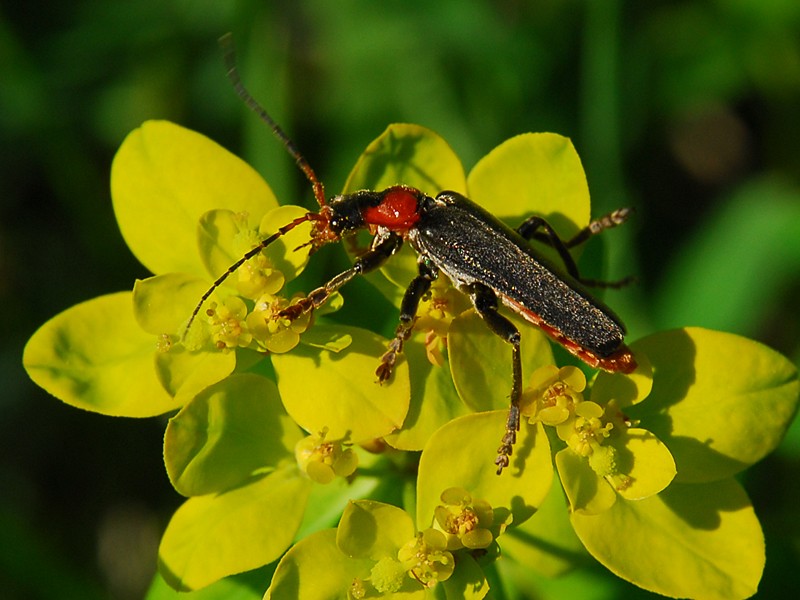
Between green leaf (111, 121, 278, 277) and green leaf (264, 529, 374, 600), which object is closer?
green leaf (264, 529, 374, 600)

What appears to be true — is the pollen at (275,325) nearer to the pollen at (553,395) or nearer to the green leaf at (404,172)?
the green leaf at (404,172)

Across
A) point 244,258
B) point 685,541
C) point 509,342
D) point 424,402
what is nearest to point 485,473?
point 424,402

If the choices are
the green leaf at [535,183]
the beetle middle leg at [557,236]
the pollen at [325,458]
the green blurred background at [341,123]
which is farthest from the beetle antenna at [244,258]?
the green blurred background at [341,123]

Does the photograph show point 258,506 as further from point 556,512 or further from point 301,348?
point 556,512

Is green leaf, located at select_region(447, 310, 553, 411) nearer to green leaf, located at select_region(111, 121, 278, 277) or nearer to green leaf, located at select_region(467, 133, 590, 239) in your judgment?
green leaf, located at select_region(467, 133, 590, 239)

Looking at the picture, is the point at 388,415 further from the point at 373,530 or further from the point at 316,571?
the point at 316,571

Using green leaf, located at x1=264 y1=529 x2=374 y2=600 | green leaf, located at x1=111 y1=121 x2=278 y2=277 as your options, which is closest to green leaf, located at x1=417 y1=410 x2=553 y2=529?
green leaf, located at x1=264 y1=529 x2=374 y2=600

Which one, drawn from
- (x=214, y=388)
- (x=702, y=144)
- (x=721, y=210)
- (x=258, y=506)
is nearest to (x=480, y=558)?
(x=258, y=506)
